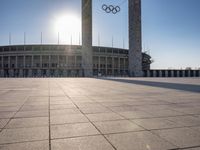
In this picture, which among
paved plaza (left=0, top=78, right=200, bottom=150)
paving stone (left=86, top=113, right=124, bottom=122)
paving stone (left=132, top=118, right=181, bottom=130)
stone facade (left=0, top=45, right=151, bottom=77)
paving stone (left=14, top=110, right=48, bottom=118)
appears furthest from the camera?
stone facade (left=0, top=45, right=151, bottom=77)

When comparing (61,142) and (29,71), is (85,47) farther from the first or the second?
(61,142)

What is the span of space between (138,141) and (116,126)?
0.97m

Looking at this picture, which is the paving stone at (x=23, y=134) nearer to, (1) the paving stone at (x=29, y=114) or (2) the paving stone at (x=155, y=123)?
(1) the paving stone at (x=29, y=114)

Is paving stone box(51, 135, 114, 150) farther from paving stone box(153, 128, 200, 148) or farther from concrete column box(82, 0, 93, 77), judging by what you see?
concrete column box(82, 0, 93, 77)

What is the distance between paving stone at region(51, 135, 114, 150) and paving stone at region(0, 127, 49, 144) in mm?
413

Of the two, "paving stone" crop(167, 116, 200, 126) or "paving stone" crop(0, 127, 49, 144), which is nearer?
"paving stone" crop(0, 127, 49, 144)

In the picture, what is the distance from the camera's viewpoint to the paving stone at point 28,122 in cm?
457

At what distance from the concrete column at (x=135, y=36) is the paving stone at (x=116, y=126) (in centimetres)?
4746

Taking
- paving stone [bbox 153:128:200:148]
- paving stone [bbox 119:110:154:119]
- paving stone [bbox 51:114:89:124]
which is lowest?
paving stone [bbox 153:128:200:148]

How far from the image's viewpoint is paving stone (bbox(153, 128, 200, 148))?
3.43 meters

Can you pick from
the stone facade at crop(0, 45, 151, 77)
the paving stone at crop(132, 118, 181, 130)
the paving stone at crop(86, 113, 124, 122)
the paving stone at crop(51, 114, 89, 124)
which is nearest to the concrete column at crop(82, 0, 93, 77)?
the stone facade at crop(0, 45, 151, 77)

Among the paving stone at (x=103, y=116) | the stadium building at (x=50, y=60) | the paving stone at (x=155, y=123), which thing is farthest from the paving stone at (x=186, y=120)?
the stadium building at (x=50, y=60)

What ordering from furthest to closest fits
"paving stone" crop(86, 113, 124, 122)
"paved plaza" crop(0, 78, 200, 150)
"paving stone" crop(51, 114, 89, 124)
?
"paving stone" crop(86, 113, 124, 122) → "paving stone" crop(51, 114, 89, 124) → "paved plaza" crop(0, 78, 200, 150)

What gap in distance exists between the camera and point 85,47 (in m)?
63.6
